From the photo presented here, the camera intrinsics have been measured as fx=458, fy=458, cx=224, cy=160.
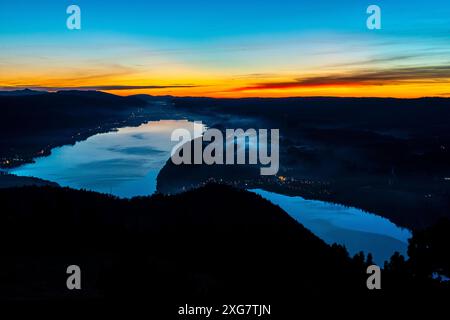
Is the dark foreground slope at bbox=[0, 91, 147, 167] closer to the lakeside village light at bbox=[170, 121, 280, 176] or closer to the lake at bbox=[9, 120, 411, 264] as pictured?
the lake at bbox=[9, 120, 411, 264]

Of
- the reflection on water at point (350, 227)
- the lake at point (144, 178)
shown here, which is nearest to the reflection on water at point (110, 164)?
the lake at point (144, 178)

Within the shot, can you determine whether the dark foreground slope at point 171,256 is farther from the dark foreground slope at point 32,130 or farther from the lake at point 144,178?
the dark foreground slope at point 32,130

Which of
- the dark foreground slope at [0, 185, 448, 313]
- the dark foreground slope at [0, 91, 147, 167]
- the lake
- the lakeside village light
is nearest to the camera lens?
the dark foreground slope at [0, 185, 448, 313]

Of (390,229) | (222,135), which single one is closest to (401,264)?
(390,229)

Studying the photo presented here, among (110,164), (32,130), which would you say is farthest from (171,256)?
(32,130)

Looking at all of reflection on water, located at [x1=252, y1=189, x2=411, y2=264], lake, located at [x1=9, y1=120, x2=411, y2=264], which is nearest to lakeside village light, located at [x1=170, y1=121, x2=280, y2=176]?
lake, located at [x1=9, y1=120, x2=411, y2=264]

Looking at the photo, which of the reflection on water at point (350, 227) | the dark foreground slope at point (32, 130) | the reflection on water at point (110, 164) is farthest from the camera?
the dark foreground slope at point (32, 130)

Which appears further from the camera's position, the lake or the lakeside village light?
the lakeside village light
